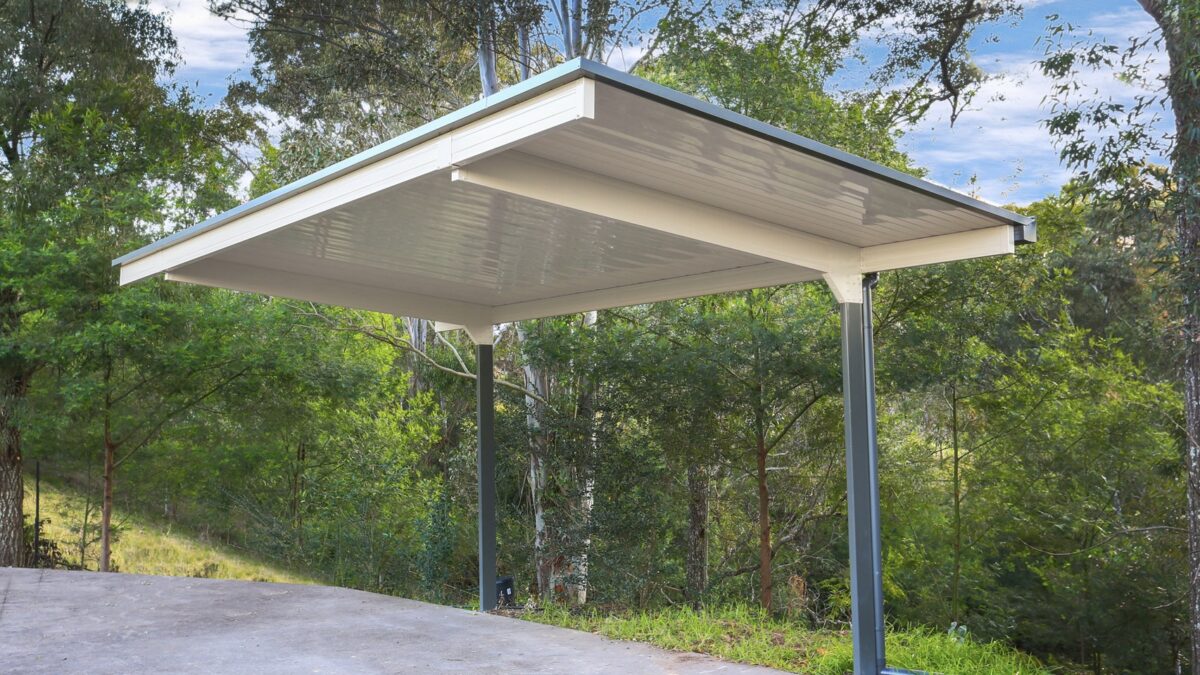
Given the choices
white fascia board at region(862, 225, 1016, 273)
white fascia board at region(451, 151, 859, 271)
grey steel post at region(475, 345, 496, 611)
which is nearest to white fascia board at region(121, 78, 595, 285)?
white fascia board at region(451, 151, 859, 271)

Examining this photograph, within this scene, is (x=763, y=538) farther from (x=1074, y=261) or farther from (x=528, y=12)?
(x=1074, y=261)

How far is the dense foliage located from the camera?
937cm

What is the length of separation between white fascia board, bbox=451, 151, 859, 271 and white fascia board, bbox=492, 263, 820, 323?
213 mm

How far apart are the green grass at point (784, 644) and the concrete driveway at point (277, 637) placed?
212mm

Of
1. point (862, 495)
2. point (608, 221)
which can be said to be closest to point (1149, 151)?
point (862, 495)

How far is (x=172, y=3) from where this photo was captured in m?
12.1

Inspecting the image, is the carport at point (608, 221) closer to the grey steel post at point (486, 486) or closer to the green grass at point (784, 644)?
the green grass at point (784, 644)

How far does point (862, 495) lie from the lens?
5129 millimetres

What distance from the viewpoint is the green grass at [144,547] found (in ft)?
43.0

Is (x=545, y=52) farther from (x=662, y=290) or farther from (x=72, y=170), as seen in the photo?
(x=662, y=290)

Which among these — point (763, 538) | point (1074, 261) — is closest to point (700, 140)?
point (763, 538)

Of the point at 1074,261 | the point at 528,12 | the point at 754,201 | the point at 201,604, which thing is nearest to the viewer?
the point at 754,201

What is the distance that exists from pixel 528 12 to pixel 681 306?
3.60m

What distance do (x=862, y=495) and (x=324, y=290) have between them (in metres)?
3.84
